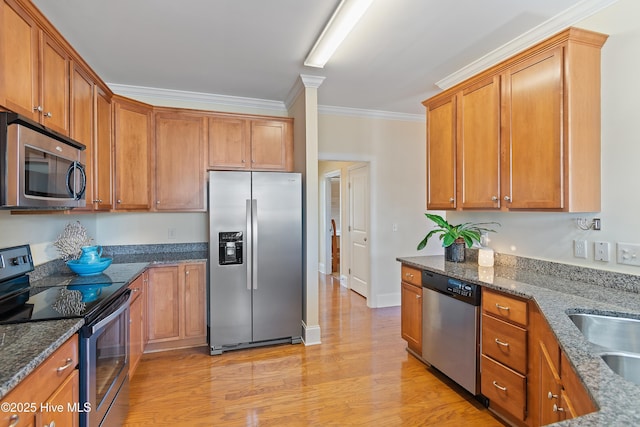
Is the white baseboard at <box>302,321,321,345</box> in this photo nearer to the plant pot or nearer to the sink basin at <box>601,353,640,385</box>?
the plant pot

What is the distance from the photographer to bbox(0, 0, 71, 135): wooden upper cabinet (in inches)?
60.5

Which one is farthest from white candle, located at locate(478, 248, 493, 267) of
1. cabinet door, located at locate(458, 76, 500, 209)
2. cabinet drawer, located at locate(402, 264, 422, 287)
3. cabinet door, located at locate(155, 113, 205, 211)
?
cabinet door, located at locate(155, 113, 205, 211)

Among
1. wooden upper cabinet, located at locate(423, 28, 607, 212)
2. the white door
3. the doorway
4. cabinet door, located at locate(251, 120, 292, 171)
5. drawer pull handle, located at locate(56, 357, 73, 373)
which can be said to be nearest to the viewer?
drawer pull handle, located at locate(56, 357, 73, 373)

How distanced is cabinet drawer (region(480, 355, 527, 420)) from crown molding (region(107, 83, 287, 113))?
3384 millimetres

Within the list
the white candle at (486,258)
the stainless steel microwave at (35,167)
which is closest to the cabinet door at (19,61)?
the stainless steel microwave at (35,167)

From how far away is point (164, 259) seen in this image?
126 inches

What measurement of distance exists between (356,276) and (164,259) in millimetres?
3010

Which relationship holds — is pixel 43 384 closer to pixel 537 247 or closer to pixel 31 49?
pixel 31 49

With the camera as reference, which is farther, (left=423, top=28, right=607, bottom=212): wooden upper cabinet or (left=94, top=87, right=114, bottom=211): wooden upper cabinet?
(left=94, top=87, right=114, bottom=211): wooden upper cabinet

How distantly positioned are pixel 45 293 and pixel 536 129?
3.26 m

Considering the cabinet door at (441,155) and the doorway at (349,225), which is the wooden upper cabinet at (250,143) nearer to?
the doorway at (349,225)

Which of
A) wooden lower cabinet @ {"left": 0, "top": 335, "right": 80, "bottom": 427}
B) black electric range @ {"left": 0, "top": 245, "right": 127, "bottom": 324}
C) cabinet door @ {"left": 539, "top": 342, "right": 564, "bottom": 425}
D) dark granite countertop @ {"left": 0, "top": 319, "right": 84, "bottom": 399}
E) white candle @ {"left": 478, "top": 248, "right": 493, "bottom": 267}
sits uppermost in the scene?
white candle @ {"left": 478, "top": 248, "right": 493, "bottom": 267}

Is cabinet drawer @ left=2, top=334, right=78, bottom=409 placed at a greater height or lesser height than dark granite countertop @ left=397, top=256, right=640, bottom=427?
lesser

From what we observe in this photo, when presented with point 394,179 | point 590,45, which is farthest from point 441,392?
point 394,179
